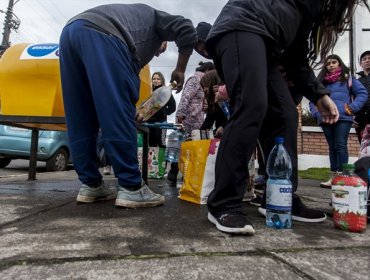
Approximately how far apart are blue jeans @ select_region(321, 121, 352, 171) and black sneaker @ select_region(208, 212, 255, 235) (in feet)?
9.29

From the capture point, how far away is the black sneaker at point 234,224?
1501 millimetres

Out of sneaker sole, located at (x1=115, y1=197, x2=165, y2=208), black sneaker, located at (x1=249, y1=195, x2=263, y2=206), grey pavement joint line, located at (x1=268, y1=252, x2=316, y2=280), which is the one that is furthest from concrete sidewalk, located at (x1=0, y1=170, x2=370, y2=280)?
black sneaker, located at (x1=249, y1=195, x2=263, y2=206)

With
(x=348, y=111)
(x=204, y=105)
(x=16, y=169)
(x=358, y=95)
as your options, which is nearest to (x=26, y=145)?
(x=16, y=169)

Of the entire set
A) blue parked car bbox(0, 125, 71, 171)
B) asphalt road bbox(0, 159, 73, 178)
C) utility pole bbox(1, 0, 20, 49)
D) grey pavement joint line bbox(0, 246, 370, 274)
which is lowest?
asphalt road bbox(0, 159, 73, 178)

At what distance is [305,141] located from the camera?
323 inches

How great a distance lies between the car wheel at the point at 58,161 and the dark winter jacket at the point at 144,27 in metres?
5.24

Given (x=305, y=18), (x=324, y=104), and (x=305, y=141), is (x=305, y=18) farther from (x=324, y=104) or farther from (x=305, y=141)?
(x=305, y=141)

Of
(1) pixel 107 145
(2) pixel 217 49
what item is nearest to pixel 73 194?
(1) pixel 107 145

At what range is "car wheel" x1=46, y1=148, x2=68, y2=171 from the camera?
7043 millimetres

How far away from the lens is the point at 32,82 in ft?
10.6

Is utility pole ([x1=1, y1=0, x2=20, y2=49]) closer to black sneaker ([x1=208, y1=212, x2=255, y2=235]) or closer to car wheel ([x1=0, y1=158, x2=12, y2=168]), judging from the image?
car wheel ([x1=0, y1=158, x2=12, y2=168])

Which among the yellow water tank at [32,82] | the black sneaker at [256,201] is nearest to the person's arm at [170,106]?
the yellow water tank at [32,82]

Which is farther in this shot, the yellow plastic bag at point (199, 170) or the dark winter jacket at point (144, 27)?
the yellow plastic bag at point (199, 170)

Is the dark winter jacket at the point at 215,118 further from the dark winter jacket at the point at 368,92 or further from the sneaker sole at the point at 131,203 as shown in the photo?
the dark winter jacket at the point at 368,92
